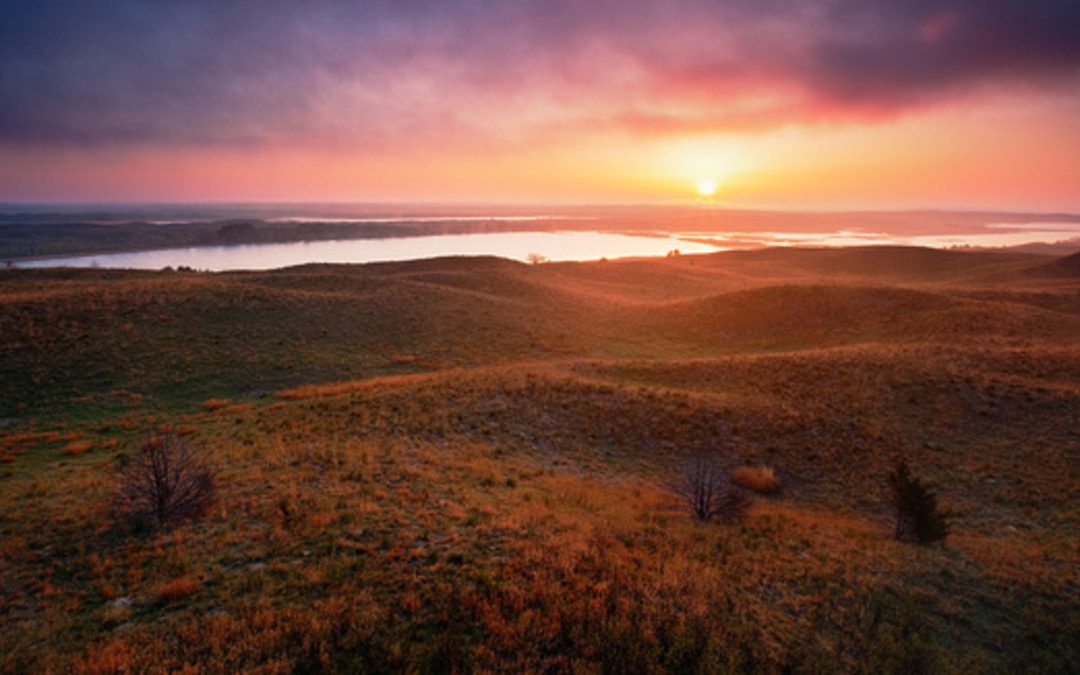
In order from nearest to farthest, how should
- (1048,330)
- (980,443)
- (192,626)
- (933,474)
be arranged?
(192,626)
(933,474)
(980,443)
(1048,330)

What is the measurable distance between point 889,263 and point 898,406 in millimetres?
84833

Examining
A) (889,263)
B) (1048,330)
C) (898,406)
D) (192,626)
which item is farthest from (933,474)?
(889,263)

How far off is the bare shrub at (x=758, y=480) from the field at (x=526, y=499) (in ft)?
1.38

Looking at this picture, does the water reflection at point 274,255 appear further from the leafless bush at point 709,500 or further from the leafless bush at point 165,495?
the leafless bush at point 165,495

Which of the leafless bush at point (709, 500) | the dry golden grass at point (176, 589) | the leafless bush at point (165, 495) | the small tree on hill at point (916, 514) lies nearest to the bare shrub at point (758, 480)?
the leafless bush at point (709, 500)

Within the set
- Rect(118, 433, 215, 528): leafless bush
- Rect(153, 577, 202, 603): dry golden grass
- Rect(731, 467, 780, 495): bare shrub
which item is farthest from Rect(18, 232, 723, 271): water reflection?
Rect(153, 577, 202, 603): dry golden grass

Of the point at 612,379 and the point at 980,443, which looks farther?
the point at 612,379

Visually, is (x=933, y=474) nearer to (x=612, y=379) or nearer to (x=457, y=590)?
(x=612, y=379)

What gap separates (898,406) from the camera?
72.3ft

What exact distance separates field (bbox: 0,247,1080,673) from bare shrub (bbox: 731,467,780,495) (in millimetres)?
421

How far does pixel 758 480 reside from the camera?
54.2 feet

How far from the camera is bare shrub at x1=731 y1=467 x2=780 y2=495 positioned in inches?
644

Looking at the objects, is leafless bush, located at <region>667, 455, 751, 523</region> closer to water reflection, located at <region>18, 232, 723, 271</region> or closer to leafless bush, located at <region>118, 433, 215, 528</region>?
leafless bush, located at <region>118, 433, 215, 528</region>

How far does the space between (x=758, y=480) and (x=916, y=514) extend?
4.78 meters
